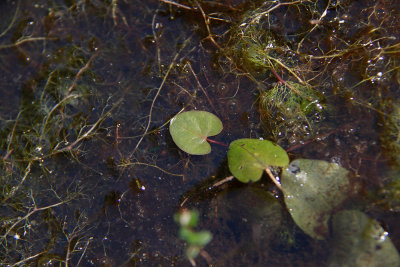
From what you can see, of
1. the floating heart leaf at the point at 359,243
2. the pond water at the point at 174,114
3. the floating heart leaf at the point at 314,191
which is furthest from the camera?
the pond water at the point at 174,114

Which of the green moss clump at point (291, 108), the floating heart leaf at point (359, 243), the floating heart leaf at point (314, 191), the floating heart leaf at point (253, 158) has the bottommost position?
the floating heart leaf at point (359, 243)

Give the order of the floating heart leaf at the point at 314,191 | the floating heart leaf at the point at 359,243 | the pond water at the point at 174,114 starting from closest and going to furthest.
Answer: the floating heart leaf at the point at 359,243 → the floating heart leaf at the point at 314,191 → the pond water at the point at 174,114

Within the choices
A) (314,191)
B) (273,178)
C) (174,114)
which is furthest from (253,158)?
(174,114)

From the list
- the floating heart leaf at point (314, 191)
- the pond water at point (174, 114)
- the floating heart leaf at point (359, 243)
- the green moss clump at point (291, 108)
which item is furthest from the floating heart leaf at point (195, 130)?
the floating heart leaf at point (359, 243)

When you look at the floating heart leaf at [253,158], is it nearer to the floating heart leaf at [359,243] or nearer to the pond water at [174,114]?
the pond water at [174,114]

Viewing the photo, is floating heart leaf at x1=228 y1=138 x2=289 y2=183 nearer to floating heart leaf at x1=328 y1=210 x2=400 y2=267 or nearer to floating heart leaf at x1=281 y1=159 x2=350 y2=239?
floating heart leaf at x1=281 y1=159 x2=350 y2=239

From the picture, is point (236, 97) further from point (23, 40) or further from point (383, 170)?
point (23, 40)
